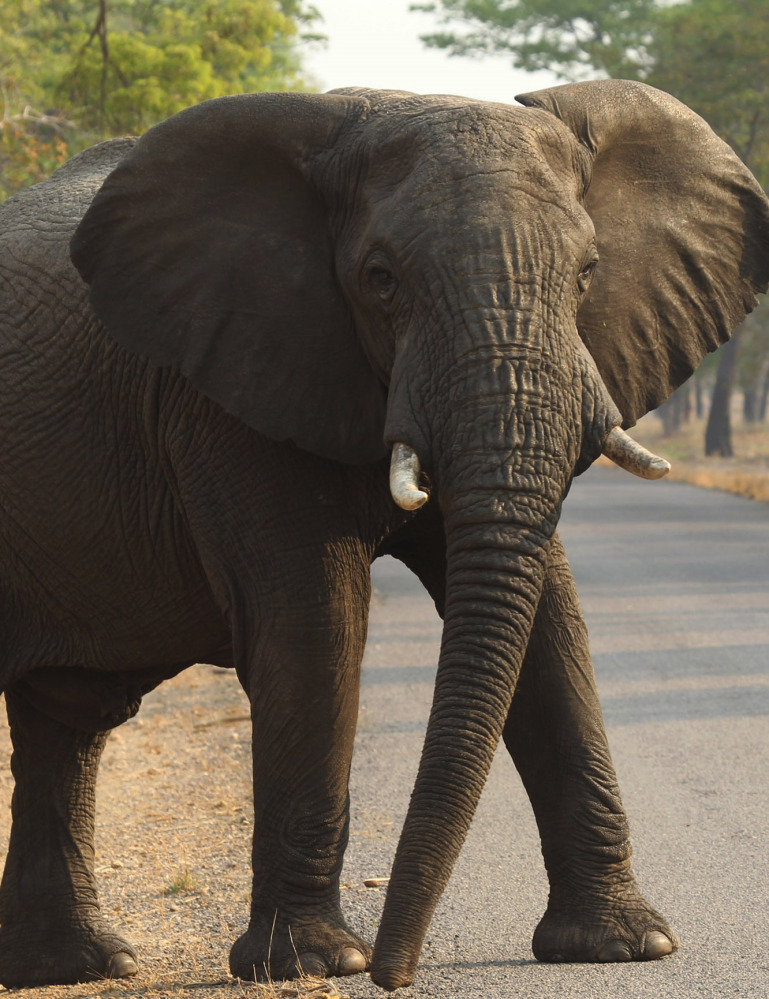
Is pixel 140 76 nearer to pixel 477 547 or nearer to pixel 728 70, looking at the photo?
pixel 477 547

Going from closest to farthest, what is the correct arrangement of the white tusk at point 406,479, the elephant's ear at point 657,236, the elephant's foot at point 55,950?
the white tusk at point 406,479 < the elephant's ear at point 657,236 < the elephant's foot at point 55,950

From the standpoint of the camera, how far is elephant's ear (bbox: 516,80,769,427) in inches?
183

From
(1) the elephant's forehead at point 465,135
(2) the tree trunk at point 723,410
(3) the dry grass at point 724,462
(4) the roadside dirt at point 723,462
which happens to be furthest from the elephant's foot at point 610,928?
(2) the tree trunk at point 723,410

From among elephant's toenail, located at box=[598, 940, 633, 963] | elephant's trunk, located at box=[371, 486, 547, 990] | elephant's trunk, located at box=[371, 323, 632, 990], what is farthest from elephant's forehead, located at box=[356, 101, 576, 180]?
elephant's toenail, located at box=[598, 940, 633, 963]

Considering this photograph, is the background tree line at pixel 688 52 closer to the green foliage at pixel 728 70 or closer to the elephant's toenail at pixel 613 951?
the green foliage at pixel 728 70

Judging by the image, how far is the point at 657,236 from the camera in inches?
191

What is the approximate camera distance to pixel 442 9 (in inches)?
1807

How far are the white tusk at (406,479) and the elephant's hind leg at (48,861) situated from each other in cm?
259

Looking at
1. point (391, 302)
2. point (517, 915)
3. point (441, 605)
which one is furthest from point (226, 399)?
point (517, 915)

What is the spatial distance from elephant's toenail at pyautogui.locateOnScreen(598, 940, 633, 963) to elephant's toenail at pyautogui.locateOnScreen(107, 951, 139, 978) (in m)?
1.79

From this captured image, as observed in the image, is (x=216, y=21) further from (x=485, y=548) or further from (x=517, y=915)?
(x=485, y=548)

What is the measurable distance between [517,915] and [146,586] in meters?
1.82

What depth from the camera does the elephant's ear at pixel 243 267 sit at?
4.51m

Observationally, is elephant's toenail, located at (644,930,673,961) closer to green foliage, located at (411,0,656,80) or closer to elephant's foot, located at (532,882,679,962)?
elephant's foot, located at (532,882,679,962)
